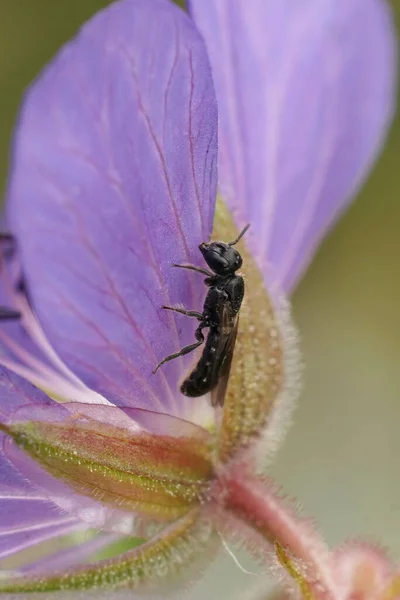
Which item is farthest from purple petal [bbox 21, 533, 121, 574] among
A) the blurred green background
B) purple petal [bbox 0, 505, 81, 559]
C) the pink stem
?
the blurred green background

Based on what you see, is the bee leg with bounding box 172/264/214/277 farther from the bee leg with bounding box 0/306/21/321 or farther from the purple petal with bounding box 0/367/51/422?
the bee leg with bounding box 0/306/21/321

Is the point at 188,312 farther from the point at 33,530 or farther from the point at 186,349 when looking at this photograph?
the point at 33,530

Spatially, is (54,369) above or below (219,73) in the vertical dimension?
below

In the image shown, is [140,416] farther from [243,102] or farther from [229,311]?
[243,102]

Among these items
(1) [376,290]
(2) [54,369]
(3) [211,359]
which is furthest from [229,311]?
(1) [376,290]

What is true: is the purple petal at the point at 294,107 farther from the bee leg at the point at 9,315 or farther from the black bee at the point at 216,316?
the bee leg at the point at 9,315

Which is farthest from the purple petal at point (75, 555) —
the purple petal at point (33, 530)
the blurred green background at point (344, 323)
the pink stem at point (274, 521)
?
the blurred green background at point (344, 323)
